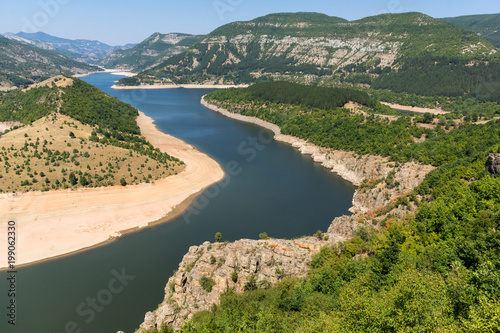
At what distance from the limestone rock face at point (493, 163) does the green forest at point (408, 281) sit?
1.08m

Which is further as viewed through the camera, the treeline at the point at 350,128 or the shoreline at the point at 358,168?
the treeline at the point at 350,128

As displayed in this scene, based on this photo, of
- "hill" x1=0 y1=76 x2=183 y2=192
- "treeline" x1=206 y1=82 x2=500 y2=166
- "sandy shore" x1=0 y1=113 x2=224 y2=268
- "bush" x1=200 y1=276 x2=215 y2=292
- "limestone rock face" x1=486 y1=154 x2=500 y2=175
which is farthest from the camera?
"hill" x1=0 y1=76 x2=183 y2=192

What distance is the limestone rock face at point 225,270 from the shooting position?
114 feet

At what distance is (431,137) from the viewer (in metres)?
86.4

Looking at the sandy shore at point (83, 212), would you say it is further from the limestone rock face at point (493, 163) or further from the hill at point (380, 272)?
the limestone rock face at point (493, 163)

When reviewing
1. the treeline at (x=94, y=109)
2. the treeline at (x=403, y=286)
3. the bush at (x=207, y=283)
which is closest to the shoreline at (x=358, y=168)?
the treeline at (x=403, y=286)

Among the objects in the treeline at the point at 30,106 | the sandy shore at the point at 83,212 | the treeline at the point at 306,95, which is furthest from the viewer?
the treeline at the point at 306,95

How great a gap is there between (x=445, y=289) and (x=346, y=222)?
33795 millimetres

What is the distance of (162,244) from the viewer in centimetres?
5634

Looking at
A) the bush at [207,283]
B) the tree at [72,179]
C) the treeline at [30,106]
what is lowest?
the bush at [207,283]

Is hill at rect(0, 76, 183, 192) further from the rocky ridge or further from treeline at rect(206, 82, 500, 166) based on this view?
treeline at rect(206, 82, 500, 166)

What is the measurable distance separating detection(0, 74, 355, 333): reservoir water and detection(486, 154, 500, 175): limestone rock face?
29398 millimetres

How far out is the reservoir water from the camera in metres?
40.4

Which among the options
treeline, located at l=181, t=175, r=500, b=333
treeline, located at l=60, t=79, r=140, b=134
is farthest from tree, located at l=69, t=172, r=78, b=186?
treeline, located at l=181, t=175, r=500, b=333
